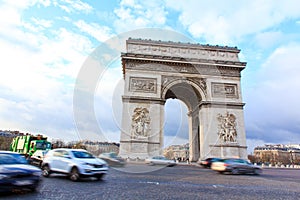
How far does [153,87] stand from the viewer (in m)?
22.3

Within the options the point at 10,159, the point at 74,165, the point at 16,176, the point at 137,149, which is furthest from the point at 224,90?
the point at 16,176

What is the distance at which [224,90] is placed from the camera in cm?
2302

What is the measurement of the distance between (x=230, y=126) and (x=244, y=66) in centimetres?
665

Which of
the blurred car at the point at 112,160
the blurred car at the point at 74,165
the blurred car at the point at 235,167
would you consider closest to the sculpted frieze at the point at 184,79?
the blurred car at the point at 112,160

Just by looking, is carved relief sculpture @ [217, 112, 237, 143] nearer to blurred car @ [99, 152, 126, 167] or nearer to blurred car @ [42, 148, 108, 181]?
blurred car @ [99, 152, 126, 167]

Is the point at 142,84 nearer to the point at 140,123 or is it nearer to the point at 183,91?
the point at 140,123

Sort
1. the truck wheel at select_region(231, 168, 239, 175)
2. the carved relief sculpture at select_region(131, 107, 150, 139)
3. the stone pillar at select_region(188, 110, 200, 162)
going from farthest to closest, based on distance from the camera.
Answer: the stone pillar at select_region(188, 110, 200, 162) < the carved relief sculpture at select_region(131, 107, 150, 139) < the truck wheel at select_region(231, 168, 239, 175)

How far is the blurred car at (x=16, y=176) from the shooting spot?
4504mm

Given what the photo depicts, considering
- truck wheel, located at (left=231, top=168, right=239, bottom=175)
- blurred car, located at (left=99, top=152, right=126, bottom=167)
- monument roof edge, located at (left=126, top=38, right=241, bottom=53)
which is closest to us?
truck wheel, located at (left=231, top=168, right=239, bottom=175)

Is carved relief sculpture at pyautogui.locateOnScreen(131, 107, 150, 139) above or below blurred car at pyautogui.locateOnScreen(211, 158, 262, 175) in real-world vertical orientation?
above

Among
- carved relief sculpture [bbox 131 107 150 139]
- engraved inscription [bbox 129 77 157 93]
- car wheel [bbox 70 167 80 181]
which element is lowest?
car wheel [bbox 70 167 80 181]

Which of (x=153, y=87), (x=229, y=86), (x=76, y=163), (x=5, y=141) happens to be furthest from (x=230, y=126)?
(x=5, y=141)

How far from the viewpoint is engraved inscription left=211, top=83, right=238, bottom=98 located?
23.0 metres

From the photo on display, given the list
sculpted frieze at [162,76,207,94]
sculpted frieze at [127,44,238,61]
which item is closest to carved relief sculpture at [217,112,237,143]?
sculpted frieze at [162,76,207,94]
